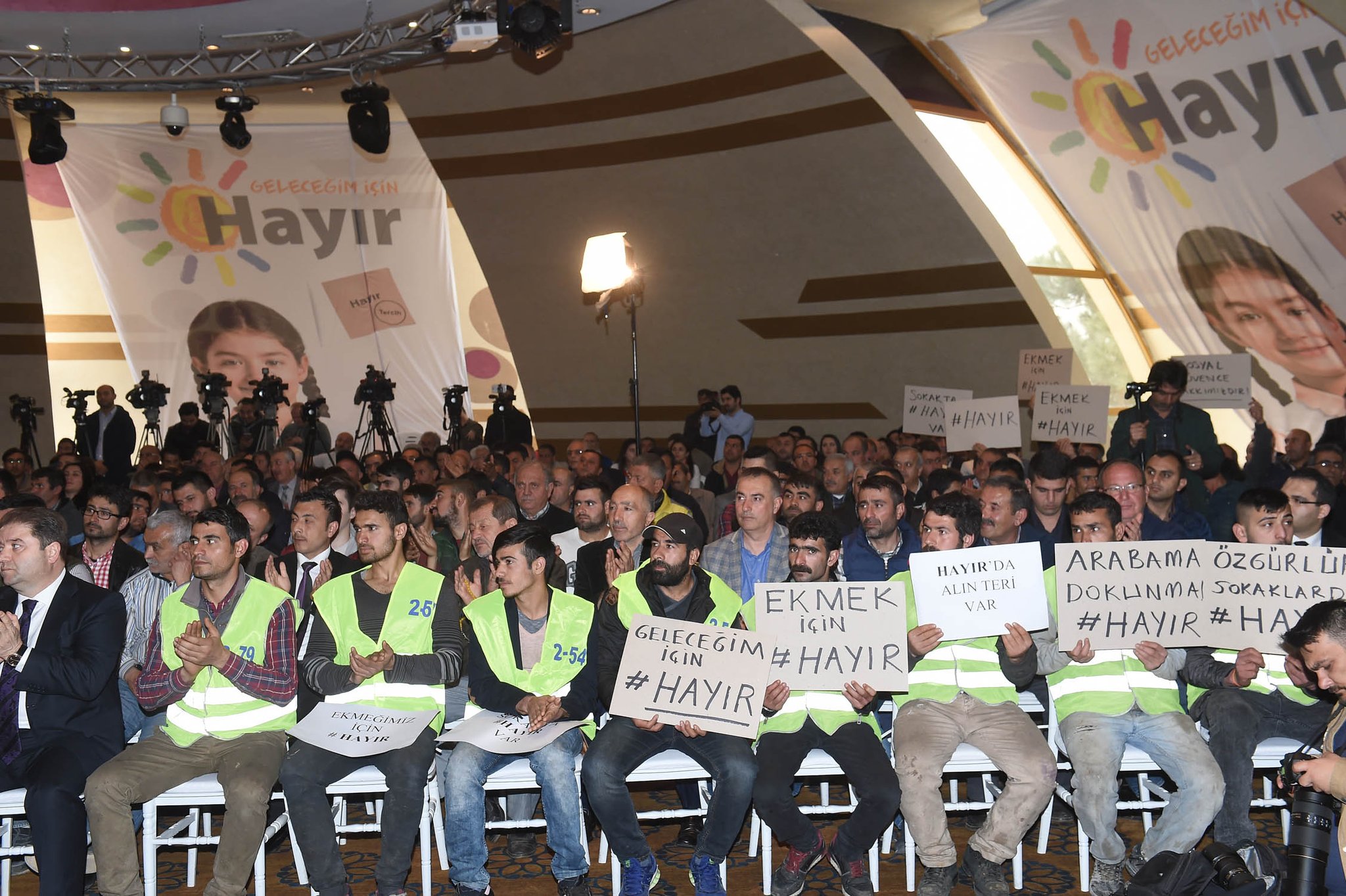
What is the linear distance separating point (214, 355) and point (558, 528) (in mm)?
10207

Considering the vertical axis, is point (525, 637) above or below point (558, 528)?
below

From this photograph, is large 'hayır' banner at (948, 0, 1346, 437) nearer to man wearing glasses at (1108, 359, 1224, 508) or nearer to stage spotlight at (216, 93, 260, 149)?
man wearing glasses at (1108, 359, 1224, 508)

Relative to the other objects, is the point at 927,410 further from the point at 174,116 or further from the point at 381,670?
the point at 174,116

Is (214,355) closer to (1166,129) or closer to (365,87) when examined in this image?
(365,87)

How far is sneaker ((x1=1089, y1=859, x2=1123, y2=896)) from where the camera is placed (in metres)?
3.61

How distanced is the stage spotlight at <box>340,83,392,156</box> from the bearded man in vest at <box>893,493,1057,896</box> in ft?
26.6

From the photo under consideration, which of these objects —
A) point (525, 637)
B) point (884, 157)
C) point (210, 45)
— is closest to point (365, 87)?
point (210, 45)

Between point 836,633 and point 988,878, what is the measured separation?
920 mm

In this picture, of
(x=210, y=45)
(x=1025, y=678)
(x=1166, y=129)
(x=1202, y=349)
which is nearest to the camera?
(x=1025, y=678)

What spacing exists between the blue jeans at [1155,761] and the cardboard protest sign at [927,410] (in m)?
5.18

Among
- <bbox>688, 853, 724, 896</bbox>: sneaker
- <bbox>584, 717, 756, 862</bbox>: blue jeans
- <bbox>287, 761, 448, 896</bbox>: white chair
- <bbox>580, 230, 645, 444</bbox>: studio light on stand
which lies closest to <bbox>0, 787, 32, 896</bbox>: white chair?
<bbox>287, 761, 448, 896</bbox>: white chair

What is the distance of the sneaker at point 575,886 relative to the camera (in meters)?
3.63

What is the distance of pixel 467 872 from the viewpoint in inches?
140

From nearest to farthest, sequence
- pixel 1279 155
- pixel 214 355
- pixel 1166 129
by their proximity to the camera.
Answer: pixel 1279 155, pixel 1166 129, pixel 214 355
